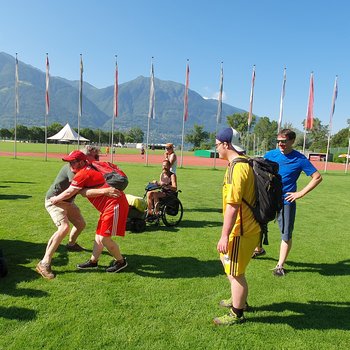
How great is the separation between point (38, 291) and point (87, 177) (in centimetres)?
156

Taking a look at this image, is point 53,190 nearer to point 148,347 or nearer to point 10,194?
point 148,347

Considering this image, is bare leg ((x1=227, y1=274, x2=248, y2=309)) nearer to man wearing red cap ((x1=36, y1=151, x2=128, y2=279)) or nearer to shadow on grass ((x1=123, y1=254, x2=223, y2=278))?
shadow on grass ((x1=123, y1=254, x2=223, y2=278))

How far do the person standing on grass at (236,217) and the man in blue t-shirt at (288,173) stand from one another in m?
1.68

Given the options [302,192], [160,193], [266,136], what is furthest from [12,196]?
[266,136]

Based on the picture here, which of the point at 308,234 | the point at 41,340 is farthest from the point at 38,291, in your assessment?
the point at 308,234

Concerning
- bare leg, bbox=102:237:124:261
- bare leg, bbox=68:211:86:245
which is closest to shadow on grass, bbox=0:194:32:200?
bare leg, bbox=68:211:86:245

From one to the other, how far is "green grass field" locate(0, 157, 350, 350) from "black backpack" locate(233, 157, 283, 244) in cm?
Answer: 131

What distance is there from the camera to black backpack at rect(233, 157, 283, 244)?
11.3 feet

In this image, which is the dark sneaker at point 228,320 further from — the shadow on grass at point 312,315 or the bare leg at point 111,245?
the bare leg at point 111,245

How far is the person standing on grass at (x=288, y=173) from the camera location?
5.09 meters

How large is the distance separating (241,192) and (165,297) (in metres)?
1.94

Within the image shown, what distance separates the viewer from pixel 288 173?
17.3ft

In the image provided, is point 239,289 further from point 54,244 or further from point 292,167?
point 54,244

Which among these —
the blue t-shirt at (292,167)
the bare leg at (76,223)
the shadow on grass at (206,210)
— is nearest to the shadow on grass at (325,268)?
the blue t-shirt at (292,167)
